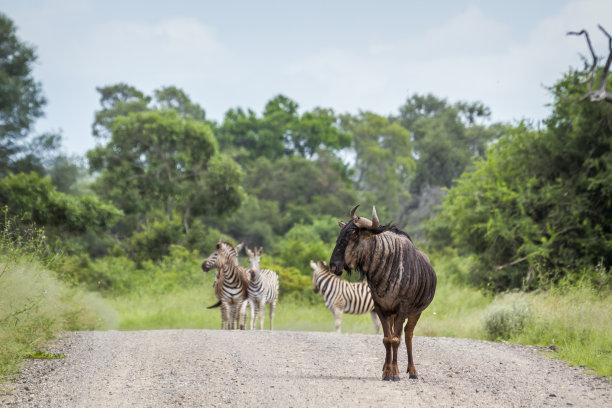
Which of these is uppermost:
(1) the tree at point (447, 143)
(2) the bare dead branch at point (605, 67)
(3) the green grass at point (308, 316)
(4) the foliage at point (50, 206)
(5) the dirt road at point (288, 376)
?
(1) the tree at point (447, 143)

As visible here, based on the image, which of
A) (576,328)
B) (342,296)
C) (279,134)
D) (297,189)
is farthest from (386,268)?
(279,134)

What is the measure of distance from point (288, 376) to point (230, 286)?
886cm

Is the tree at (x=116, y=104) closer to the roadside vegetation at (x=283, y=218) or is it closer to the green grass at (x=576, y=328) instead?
the roadside vegetation at (x=283, y=218)

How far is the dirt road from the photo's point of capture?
22.3 feet

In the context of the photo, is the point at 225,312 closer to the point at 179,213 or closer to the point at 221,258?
the point at 221,258

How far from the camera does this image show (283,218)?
48.2 m

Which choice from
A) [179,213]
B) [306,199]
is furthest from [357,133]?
[179,213]

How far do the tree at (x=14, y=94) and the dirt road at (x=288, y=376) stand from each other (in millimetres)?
23004

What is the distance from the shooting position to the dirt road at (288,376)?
6.79 m

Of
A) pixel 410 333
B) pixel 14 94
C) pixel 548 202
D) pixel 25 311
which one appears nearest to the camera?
pixel 410 333

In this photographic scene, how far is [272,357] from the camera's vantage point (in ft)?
31.6

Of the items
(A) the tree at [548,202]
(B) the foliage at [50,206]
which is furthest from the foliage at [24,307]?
(A) the tree at [548,202]

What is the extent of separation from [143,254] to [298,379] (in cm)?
2948

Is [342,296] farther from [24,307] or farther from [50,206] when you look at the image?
[50,206]
